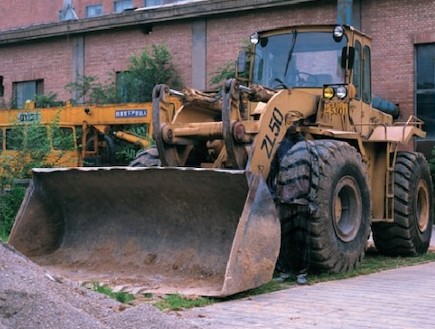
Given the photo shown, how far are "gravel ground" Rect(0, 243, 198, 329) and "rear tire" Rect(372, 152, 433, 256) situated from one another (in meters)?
6.05

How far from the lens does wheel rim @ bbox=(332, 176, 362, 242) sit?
9531 millimetres

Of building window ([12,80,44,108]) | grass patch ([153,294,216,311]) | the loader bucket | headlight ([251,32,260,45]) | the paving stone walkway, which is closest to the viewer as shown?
the paving stone walkway

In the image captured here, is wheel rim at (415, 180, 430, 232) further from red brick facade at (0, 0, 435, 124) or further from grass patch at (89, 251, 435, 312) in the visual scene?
red brick facade at (0, 0, 435, 124)

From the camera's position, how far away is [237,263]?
7551mm

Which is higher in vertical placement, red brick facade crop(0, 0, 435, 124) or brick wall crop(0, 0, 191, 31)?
brick wall crop(0, 0, 191, 31)

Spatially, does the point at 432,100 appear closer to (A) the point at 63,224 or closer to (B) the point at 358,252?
(B) the point at 358,252

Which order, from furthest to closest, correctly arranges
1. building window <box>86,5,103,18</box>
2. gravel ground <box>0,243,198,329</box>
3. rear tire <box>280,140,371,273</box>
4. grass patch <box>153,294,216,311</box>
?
building window <box>86,5,103,18</box>, rear tire <box>280,140,371,273</box>, grass patch <box>153,294,216,311</box>, gravel ground <box>0,243,198,329</box>

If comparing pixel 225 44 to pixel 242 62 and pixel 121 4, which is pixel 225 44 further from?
pixel 242 62

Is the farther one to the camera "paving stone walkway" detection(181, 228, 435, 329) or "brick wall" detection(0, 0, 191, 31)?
"brick wall" detection(0, 0, 191, 31)

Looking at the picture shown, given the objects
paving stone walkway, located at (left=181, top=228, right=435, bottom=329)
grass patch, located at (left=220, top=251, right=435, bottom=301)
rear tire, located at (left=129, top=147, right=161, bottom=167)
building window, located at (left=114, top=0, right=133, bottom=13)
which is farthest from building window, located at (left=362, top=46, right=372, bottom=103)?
building window, located at (left=114, top=0, right=133, bottom=13)

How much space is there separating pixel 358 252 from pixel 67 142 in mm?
7901

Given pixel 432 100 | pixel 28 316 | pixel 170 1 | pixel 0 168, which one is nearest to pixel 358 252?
pixel 28 316

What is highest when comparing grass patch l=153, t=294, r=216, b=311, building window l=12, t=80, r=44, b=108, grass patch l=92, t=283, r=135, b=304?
building window l=12, t=80, r=44, b=108

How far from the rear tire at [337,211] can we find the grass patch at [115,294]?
2.26 metres
